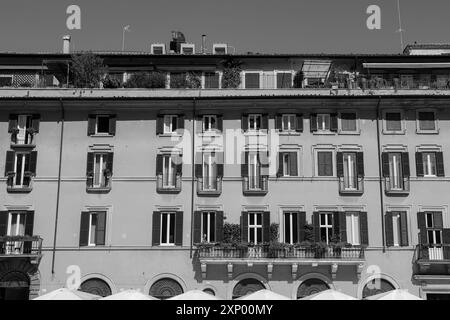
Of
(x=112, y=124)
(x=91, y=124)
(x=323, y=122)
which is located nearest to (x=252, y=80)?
(x=323, y=122)

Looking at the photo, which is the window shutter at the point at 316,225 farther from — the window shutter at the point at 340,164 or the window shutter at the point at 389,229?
the window shutter at the point at 389,229

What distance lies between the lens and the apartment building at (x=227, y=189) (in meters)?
32.4

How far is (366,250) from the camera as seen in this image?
32.8 metres

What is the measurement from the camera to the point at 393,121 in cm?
3491

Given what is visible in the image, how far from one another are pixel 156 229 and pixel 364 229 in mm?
11407

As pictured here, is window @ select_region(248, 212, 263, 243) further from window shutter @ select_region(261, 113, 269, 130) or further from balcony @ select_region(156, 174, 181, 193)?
window shutter @ select_region(261, 113, 269, 130)

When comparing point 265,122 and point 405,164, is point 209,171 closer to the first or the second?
point 265,122

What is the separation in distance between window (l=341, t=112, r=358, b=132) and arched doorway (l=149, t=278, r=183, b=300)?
1291 cm

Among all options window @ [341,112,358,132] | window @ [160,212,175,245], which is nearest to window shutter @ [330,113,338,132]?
window @ [341,112,358,132]

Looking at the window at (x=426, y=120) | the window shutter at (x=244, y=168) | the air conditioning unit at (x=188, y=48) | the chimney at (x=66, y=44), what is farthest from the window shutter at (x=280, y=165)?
the chimney at (x=66, y=44)

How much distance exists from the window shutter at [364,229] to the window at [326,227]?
1627 millimetres

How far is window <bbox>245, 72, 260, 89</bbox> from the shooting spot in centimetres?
3825

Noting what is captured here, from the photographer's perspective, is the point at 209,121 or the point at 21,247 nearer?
the point at 21,247

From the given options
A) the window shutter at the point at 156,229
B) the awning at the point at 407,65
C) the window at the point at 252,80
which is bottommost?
the window shutter at the point at 156,229
